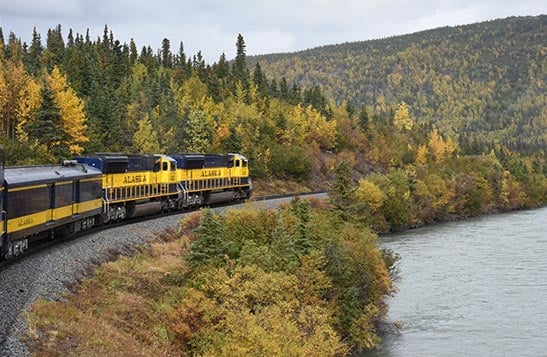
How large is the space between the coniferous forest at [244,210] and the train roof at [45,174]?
4.85m

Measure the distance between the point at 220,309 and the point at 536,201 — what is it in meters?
133

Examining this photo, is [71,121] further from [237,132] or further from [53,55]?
[53,55]

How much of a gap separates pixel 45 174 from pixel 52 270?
6728 millimetres

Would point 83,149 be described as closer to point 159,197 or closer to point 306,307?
point 159,197

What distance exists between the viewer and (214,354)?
27562mm

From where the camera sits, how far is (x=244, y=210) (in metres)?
48.0

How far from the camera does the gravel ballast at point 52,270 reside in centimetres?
2073

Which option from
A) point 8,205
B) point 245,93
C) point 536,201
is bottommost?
point 536,201

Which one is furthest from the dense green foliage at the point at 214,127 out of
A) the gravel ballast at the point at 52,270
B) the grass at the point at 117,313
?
the grass at the point at 117,313

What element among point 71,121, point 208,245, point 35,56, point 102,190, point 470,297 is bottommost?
point 470,297

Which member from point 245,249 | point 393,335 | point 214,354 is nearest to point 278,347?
point 214,354

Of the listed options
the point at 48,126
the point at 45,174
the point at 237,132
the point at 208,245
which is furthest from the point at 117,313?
the point at 237,132

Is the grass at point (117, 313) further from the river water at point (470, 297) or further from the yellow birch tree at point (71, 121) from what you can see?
the yellow birch tree at point (71, 121)

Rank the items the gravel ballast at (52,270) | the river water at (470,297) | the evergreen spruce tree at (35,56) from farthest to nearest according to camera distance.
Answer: the evergreen spruce tree at (35,56)
the river water at (470,297)
the gravel ballast at (52,270)
